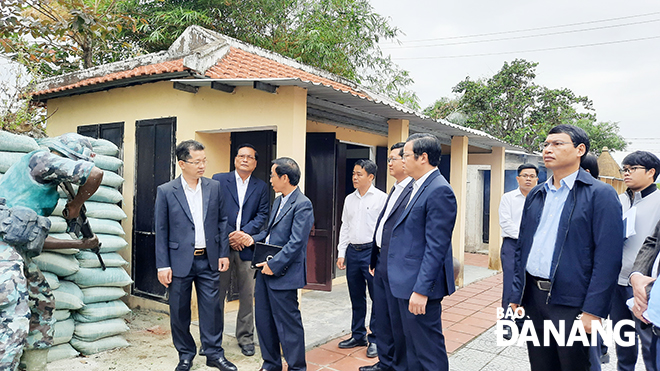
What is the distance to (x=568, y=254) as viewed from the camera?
2.46m

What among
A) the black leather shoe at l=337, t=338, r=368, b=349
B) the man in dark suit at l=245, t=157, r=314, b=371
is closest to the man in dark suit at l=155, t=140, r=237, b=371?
the man in dark suit at l=245, t=157, r=314, b=371

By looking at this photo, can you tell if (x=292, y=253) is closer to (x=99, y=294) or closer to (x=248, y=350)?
(x=248, y=350)

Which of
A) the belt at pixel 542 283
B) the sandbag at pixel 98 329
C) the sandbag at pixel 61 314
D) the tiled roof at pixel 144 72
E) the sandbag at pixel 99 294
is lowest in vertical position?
the sandbag at pixel 98 329

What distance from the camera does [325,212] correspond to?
635 centimetres

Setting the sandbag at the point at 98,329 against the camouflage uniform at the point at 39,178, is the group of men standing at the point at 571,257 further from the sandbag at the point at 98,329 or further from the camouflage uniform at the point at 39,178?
the sandbag at the point at 98,329

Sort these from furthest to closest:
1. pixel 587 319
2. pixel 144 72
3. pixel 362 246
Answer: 1. pixel 144 72
2. pixel 362 246
3. pixel 587 319

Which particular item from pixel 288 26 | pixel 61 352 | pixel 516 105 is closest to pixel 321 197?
pixel 61 352

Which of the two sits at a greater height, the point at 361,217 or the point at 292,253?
the point at 361,217

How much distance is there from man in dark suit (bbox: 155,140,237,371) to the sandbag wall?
3.23ft

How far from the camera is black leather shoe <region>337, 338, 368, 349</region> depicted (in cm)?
450

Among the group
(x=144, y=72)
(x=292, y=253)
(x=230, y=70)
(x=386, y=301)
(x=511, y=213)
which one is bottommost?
(x=386, y=301)

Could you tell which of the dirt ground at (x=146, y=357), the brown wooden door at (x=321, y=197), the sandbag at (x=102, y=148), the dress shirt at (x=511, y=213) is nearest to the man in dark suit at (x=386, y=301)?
the dirt ground at (x=146, y=357)

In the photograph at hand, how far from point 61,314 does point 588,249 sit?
4.36 m

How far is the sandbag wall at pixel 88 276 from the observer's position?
400 cm
